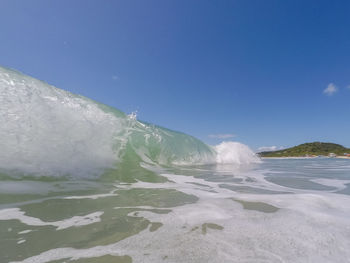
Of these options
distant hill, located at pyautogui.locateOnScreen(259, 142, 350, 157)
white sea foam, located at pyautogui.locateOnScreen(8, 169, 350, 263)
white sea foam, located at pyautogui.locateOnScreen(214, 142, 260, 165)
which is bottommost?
white sea foam, located at pyautogui.locateOnScreen(8, 169, 350, 263)

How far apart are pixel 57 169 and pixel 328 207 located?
16.8ft

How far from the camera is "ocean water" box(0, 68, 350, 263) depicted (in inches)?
50.8

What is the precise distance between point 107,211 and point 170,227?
0.92m

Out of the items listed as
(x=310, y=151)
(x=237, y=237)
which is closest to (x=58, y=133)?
(x=237, y=237)

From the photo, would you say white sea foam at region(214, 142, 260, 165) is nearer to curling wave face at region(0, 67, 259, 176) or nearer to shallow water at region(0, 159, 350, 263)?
curling wave face at region(0, 67, 259, 176)

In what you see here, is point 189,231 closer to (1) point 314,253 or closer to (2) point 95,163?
(1) point 314,253

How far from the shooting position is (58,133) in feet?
15.2

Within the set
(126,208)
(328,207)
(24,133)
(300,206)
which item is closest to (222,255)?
(126,208)

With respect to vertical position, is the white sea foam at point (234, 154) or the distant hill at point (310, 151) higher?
the distant hill at point (310, 151)

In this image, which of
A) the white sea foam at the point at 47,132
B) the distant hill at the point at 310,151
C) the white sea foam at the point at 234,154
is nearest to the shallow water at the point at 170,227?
the white sea foam at the point at 47,132

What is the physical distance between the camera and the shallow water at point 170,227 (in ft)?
4.11

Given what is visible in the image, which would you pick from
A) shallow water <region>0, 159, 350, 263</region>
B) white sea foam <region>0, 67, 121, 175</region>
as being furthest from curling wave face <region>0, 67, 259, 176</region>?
shallow water <region>0, 159, 350, 263</region>

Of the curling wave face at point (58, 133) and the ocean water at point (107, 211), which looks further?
the curling wave face at point (58, 133)

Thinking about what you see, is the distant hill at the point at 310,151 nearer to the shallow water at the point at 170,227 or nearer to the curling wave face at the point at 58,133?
the curling wave face at the point at 58,133
